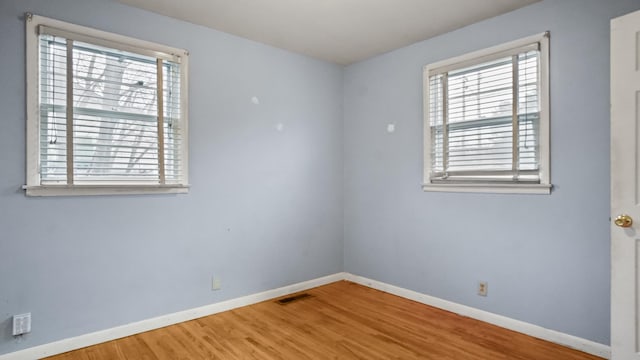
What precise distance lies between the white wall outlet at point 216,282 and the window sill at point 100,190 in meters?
0.84

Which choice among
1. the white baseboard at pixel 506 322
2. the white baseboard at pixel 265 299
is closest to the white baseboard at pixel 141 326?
the white baseboard at pixel 265 299

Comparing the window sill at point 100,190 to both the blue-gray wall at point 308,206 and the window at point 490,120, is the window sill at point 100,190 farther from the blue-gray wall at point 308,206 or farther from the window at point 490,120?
the window at point 490,120

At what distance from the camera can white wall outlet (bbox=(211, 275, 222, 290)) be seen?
3414 millimetres

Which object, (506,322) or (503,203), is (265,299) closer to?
(506,322)

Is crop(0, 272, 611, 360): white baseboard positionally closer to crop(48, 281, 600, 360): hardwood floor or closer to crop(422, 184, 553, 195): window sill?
crop(48, 281, 600, 360): hardwood floor

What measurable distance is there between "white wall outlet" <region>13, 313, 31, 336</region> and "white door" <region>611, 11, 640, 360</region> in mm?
3736

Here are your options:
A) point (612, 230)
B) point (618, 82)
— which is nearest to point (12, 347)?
point (612, 230)

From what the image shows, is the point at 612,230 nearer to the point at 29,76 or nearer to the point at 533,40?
the point at 533,40

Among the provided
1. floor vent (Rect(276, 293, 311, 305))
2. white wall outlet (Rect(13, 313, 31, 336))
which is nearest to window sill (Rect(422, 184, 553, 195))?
floor vent (Rect(276, 293, 311, 305))

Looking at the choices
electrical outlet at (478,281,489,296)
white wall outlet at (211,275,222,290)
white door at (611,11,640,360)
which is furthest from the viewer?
white wall outlet at (211,275,222,290)

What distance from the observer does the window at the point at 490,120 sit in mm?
2904

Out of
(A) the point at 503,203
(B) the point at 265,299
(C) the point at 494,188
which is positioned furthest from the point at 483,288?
(B) the point at 265,299

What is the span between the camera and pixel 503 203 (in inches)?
122

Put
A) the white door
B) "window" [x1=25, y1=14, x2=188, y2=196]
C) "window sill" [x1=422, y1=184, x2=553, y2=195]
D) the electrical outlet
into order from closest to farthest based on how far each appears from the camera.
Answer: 1. the white door
2. "window" [x1=25, y1=14, x2=188, y2=196]
3. "window sill" [x1=422, y1=184, x2=553, y2=195]
4. the electrical outlet
